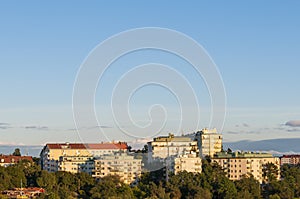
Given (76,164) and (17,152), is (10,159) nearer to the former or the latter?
(17,152)

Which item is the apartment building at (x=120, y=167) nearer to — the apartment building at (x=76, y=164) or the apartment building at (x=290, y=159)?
the apartment building at (x=76, y=164)

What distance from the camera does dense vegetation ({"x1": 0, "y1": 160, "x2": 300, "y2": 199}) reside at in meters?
23.7

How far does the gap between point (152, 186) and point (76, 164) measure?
27.9 ft

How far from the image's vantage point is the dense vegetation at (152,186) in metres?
23.7

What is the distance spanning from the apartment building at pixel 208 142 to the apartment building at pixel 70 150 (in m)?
3.87

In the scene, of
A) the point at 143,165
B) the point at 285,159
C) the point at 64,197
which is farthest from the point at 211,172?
the point at 285,159

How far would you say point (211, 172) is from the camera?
92.6 ft

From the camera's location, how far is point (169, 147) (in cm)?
3266

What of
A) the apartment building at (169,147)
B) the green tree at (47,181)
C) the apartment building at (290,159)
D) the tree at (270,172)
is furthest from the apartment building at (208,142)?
the apartment building at (290,159)

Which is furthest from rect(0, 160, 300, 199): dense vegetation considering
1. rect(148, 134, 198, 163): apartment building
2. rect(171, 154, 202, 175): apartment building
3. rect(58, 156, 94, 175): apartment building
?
rect(148, 134, 198, 163): apartment building

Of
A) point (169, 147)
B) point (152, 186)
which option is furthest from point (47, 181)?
point (169, 147)

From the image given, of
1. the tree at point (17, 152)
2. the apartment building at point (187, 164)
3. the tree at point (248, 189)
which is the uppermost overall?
the tree at point (17, 152)

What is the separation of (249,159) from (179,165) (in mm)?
4310

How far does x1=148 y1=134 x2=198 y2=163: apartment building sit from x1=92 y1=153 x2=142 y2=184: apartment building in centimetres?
188
